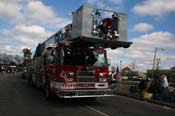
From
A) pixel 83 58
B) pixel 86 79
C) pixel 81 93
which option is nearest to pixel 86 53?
pixel 83 58

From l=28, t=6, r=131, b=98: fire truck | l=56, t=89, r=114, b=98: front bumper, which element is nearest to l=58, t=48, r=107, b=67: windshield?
l=28, t=6, r=131, b=98: fire truck

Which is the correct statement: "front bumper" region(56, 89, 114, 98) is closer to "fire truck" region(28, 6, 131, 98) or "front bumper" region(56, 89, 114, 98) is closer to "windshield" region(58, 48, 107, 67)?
"fire truck" region(28, 6, 131, 98)

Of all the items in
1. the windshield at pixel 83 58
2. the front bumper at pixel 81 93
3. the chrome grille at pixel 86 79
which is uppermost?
the windshield at pixel 83 58

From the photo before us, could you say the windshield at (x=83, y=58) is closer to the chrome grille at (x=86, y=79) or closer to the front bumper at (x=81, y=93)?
the chrome grille at (x=86, y=79)

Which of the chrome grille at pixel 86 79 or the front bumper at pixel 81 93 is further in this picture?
the chrome grille at pixel 86 79

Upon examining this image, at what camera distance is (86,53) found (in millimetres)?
16375

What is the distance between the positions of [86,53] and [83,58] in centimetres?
31

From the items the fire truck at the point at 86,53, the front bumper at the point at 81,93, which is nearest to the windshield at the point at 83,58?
the fire truck at the point at 86,53

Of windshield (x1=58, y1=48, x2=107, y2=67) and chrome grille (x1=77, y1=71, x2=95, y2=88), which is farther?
windshield (x1=58, y1=48, x2=107, y2=67)

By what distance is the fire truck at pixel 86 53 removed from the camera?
1498 centimetres

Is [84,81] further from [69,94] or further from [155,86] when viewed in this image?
[155,86]

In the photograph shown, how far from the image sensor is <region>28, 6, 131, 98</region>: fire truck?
14977 millimetres

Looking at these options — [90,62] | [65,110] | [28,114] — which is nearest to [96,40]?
[90,62]

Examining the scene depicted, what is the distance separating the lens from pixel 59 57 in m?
16.0
